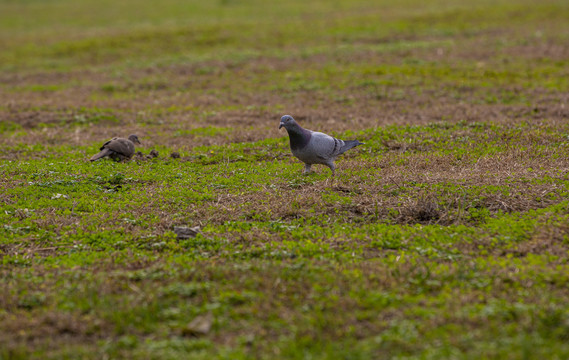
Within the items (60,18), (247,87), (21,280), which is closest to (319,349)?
(21,280)

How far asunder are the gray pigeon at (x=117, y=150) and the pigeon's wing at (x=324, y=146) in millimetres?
3722

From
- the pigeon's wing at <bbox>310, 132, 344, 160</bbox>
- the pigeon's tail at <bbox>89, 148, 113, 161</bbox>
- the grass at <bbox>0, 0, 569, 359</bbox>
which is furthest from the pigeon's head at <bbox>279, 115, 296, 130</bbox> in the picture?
the pigeon's tail at <bbox>89, 148, 113, 161</bbox>

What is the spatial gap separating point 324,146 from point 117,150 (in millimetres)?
4032

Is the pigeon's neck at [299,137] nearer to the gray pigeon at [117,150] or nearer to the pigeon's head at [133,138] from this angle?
the gray pigeon at [117,150]

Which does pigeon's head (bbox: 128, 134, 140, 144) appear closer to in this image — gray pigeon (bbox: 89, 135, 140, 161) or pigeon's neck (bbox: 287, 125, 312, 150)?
gray pigeon (bbox: 89, 135, 140, 161)

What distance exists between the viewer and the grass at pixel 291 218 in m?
5.00

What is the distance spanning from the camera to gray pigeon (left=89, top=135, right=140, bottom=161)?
10451 mm

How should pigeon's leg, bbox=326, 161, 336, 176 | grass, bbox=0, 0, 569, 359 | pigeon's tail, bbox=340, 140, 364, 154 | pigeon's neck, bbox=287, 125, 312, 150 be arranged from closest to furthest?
1. grass, bbox=0, 0, 569, 359
2. pigeon's neck, bbox=287, 125, 312, 150
3. pigeon's leg, bbox=326, 161, 336, 176
4. pigeon's tail, bbox=340, 140, 364, 154

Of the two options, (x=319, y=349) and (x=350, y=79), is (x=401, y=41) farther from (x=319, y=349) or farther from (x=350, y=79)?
(x=319, y=349)

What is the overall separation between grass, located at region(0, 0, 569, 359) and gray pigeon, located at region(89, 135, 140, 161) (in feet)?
0.95

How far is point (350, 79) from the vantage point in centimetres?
1822

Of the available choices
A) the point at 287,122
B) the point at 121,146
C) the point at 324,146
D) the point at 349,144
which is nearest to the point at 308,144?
the point at 324,146

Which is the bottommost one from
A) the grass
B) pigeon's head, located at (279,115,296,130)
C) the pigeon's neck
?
the grass

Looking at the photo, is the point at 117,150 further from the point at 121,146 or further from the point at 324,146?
the point at 324,146
